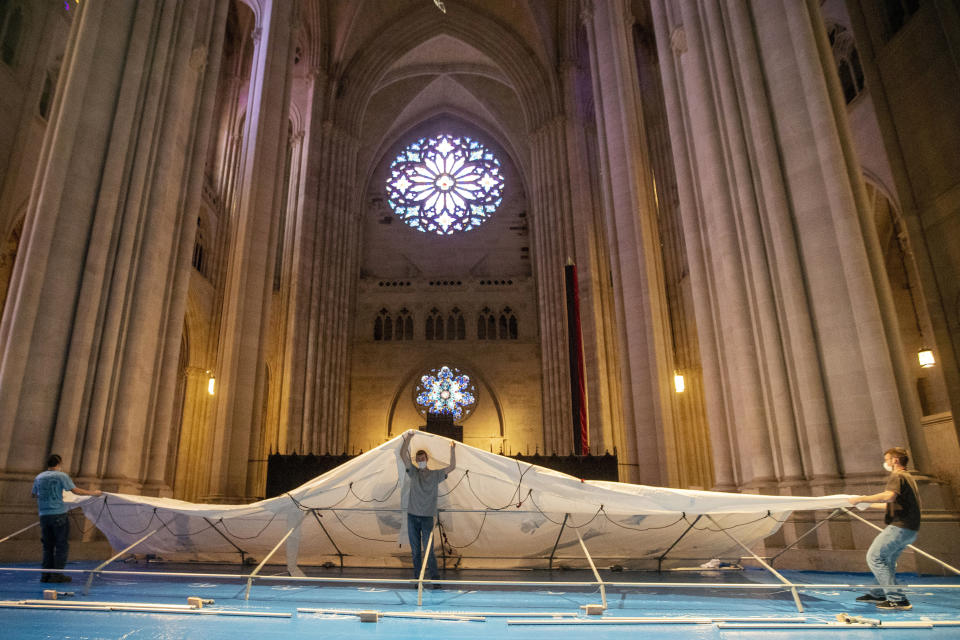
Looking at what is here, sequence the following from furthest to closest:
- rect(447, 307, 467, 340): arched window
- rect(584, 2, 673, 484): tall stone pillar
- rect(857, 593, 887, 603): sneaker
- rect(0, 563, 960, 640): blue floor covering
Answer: rect(447, 307, 467, 340): arched window → rect(584, 2, 673, 484): tall stone pillar → rect(857, 593, 887, 603): sneaker → rect(0, 563, 960, 640): blue floor covering

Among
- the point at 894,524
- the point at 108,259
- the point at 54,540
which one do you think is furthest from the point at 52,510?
the point at 894,524

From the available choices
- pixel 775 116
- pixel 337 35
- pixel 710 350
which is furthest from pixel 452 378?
pixel 775 116

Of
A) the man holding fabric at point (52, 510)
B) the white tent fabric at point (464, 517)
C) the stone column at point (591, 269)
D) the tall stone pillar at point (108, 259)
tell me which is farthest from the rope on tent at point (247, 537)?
the stone column at point (591, 269)

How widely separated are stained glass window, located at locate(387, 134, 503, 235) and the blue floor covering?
81.4ft

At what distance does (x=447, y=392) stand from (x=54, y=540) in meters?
21.4

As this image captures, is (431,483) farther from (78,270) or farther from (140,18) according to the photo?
(140,18)

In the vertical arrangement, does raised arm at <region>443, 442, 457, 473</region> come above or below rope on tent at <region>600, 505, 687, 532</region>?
above

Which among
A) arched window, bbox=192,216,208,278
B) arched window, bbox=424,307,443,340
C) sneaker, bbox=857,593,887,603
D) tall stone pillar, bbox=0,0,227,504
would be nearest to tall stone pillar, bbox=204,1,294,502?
tall stone pillar, bbox=0,0,227,504

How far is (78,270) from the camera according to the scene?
804 cm

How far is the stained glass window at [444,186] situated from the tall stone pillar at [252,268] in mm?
15157

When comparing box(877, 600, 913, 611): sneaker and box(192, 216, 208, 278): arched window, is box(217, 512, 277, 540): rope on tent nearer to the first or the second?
box(877, 600, 913, 611): sneaker

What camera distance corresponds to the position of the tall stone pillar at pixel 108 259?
24.6 feet

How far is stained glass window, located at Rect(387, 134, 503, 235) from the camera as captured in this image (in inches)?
1175

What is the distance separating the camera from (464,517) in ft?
18.6
